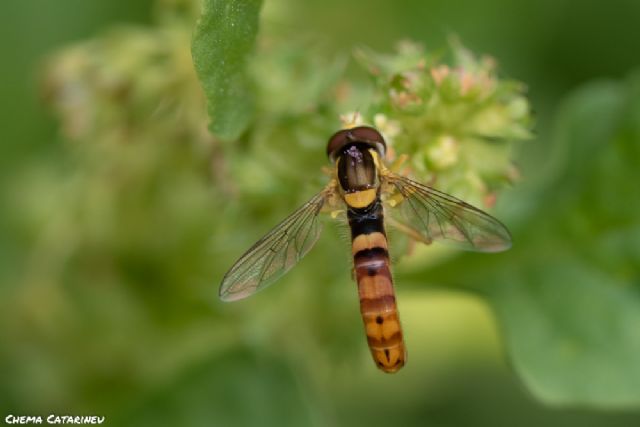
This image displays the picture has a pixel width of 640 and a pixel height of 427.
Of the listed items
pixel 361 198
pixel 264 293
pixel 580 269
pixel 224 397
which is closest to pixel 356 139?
pixel 361 198

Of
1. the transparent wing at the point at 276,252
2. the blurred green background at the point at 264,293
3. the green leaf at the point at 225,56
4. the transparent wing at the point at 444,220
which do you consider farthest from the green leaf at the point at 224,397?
the green leaf at the point at 225,56

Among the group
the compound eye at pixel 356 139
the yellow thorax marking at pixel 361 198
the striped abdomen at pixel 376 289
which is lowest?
the striped abdomen at pixel 376 289

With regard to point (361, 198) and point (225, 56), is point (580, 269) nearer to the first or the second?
point (361, 198)

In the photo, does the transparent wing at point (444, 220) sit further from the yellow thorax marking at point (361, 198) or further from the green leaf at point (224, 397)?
the green leaf at point (224, 397)

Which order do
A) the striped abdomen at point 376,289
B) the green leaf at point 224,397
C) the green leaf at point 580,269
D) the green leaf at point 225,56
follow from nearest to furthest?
the green leaf at point 225,56 < the striped abdomen at point 376,289 < the green leaf at point 580,269 < the green leaf at point 224,397

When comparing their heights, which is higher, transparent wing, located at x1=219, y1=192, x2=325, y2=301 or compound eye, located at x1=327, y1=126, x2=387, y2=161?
compound eye, located at x1=327, y1=126, x2=387, y2=161

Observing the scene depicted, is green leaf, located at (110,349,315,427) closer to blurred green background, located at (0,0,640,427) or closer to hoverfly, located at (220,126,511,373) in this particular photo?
blurred green background, located at (0,0,640,427)

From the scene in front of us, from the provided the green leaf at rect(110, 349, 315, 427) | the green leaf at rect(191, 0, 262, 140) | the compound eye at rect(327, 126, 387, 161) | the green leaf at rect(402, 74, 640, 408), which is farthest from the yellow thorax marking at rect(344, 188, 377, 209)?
the green leaf at rect(110, 349, 315, 427)
